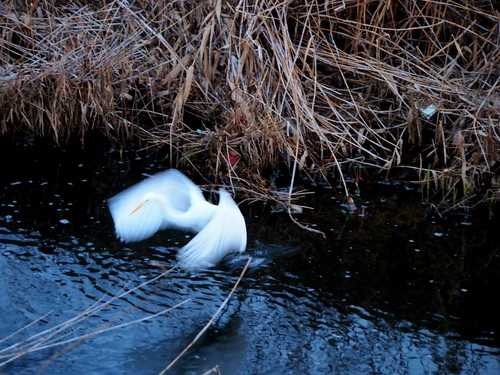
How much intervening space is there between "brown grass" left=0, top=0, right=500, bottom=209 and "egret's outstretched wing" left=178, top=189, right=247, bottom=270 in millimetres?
596

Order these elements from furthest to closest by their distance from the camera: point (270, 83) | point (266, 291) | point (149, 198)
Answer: point (270, 83) < point (149, 198) < point (266, 291)

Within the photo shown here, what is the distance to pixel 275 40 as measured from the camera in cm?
371

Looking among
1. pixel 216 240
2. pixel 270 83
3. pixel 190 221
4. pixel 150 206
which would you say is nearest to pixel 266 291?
pixel 216 240

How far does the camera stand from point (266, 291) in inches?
108

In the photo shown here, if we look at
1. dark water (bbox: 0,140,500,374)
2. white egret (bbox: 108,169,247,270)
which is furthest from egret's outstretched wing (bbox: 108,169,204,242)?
dark water (bbox: 0,140,500,374)

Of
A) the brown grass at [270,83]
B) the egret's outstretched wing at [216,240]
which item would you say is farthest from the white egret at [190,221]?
the brown grass at [270,83]

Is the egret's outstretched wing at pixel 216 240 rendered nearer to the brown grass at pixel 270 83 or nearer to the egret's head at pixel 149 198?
the egret's head at pixel 149 198

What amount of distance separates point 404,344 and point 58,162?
2.26 metres

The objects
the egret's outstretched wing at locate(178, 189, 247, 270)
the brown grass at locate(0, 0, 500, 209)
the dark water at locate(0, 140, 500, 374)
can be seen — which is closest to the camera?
the dark water at locate(0, 140, 500, 374)

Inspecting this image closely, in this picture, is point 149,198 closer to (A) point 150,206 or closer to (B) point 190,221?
(A) point 150,206

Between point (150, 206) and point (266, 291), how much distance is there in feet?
2.04

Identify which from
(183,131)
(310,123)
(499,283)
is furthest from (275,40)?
(499,283)

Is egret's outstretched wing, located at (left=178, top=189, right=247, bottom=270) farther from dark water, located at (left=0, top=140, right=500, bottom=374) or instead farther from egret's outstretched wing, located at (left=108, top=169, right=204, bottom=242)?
egret's outstretched wing, located at (left=108, top=169, right=204, bottom=242)

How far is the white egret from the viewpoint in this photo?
9.21 ft
